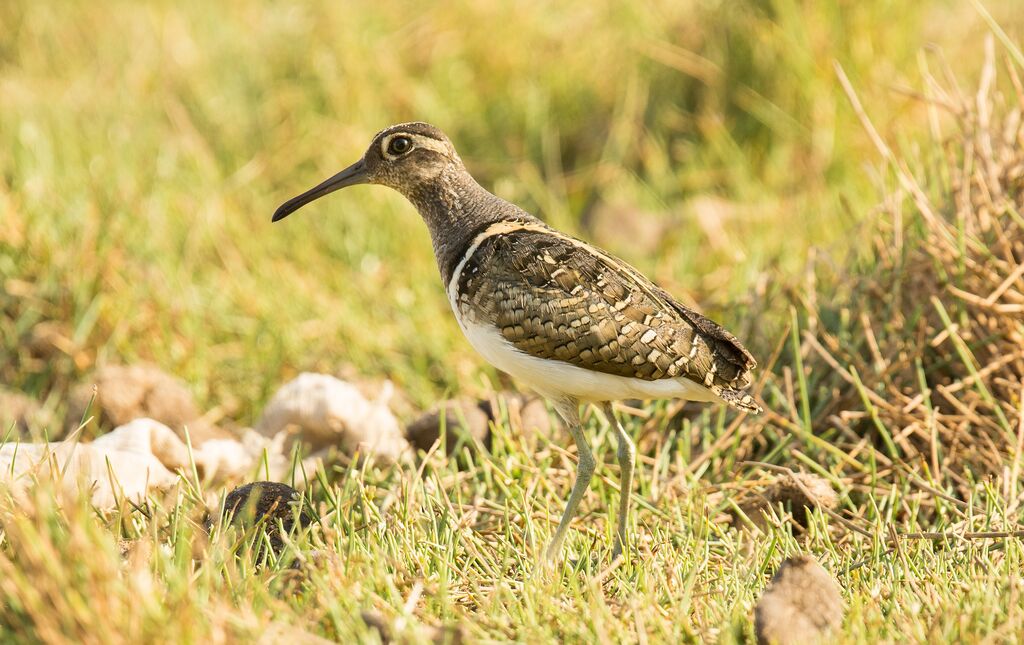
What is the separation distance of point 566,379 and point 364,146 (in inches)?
147

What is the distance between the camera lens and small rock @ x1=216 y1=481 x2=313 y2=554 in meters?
3.44

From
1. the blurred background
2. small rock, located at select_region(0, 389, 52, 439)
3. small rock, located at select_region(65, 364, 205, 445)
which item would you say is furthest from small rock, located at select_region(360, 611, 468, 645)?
small rock, located at select_region(0, 389, 52, 439)

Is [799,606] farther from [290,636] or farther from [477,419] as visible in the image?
[477,419]

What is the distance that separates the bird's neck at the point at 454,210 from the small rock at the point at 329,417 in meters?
0.76

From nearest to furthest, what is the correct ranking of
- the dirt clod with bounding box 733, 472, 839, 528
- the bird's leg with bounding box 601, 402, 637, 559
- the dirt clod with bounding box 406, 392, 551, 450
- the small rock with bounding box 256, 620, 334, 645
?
the small rock with bounding box 256, 620, 334, 645 < the bird's leg with bounding box 601, 402, 637, 559 < the dirt clod with bounding box 733, 472, 839, 528 < the dirt clod with bounding box 406, 392, 551, 450

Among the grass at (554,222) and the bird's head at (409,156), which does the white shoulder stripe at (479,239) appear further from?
the grass at (554,222)

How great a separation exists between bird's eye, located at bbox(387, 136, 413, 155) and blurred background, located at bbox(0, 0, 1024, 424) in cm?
134

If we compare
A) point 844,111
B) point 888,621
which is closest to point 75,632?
point 888,621

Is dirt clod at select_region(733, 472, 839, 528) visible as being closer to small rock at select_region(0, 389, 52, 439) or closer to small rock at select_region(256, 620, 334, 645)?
small rock at select_region(256, 620, 334, 645)

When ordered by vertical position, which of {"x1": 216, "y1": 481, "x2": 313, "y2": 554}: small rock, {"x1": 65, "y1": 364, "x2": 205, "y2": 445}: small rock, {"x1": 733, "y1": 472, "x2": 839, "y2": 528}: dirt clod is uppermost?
{"x1": 65, "y1": 364, "x2": 205, "y2": 445}: small rock

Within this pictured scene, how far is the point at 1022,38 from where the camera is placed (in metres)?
6.20

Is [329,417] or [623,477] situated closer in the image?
[623,477]

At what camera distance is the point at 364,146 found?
273 inches

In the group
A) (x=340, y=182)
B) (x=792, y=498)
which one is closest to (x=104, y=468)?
(x=340, y=182)
